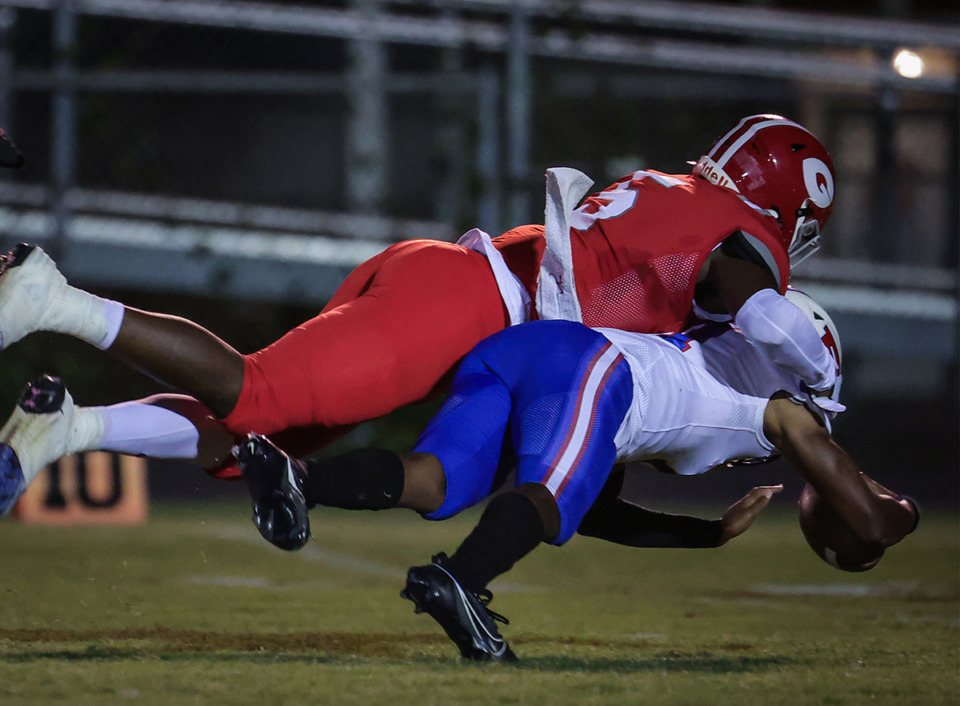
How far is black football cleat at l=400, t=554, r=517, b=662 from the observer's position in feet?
8.87

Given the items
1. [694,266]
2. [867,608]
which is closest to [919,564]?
[867,608]

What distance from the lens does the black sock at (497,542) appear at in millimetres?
2830

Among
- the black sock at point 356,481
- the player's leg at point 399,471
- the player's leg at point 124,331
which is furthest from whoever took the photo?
the player's leg at point 124,331

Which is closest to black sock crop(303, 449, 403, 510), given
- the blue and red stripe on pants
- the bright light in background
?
the blue and red stripe on pants

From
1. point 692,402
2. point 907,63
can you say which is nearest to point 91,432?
point 692,402

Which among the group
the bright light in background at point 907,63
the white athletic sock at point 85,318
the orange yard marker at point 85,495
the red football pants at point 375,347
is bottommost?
the orange yard marker at point 85,495

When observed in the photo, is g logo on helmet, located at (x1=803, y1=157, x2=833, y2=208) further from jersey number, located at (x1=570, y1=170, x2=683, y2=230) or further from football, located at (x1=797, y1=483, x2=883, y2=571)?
football, located at (x1=797, y1=483, x2=883, y2=571)

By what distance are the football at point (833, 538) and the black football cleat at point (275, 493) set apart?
1.37 meters

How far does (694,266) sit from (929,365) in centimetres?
507

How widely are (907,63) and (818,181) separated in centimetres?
478

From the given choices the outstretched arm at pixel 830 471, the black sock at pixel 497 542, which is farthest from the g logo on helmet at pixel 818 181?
the black sock at pixel 497 542

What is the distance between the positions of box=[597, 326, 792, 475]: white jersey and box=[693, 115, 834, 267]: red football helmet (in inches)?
18.6

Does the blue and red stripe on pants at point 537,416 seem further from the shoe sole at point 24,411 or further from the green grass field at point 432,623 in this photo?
the shoe sole at point 24,411

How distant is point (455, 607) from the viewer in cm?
273
